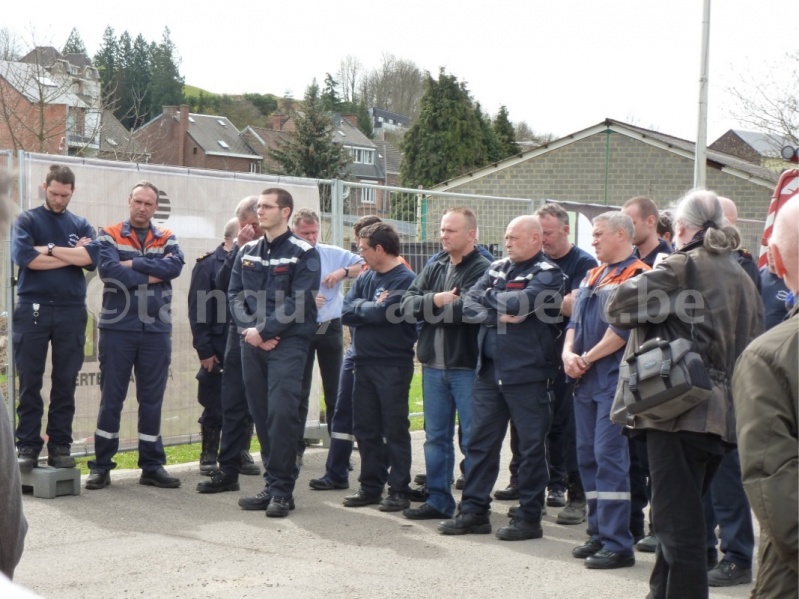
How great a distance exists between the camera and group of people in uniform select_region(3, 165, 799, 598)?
6500 mm

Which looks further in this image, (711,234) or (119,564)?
(119,564)

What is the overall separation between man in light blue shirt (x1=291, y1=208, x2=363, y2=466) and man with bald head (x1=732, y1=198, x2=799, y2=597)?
6.19 meters

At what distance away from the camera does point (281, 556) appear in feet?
21.5

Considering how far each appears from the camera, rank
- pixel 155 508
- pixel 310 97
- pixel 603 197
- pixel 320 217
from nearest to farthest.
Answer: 1. pixel 155 508
2. pixel 320 217
3. pixel 603 197
4. pixel 310 97

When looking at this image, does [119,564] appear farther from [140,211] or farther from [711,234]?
[711,234]

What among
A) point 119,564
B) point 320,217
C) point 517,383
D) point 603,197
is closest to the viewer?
point 119,564

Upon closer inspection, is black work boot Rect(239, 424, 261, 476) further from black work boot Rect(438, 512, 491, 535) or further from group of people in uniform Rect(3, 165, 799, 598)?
black work boot Rect(438, 512, 491, 535)

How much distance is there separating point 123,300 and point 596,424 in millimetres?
3933

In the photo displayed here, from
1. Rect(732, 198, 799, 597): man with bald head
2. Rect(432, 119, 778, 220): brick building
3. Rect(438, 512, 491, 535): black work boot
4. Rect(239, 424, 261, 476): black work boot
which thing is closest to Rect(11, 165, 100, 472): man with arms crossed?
Rect(239, 424, 261, 476): black work boot

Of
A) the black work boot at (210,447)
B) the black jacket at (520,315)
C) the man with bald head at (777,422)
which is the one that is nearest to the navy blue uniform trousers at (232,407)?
the black work boot at (210,447)

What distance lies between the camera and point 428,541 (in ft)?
23.0

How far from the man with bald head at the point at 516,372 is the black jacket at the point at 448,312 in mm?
305

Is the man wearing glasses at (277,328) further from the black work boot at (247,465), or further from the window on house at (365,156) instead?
the window on house at (365,156)

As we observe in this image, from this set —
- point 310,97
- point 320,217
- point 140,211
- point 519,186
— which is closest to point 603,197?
point 519,186
